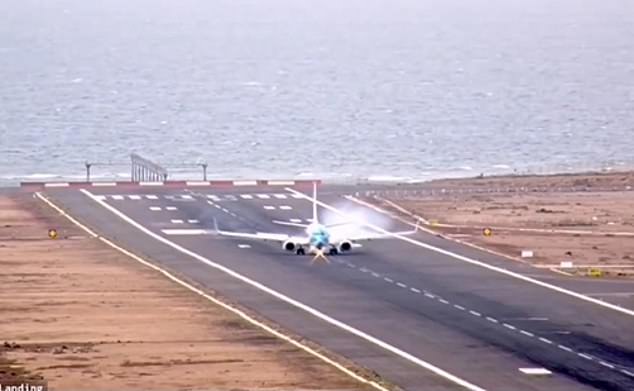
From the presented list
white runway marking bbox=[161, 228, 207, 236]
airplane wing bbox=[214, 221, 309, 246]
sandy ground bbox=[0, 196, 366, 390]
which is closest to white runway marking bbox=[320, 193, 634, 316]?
airplane wing bbox=[214, 221, 309, 246]

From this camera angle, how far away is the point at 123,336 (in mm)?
75000

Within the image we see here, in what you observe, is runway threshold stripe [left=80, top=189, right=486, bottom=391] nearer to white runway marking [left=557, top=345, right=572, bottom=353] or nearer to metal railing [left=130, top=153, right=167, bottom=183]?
white runway marking [left=557, top=345, right=572, bottom=353]

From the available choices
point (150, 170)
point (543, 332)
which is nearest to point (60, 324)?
point (543, 332)

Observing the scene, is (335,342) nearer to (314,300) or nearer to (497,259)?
(314,300)

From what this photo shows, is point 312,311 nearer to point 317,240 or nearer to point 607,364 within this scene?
point 607,364

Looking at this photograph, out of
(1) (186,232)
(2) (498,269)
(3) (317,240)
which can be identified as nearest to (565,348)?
(2) (498,269)

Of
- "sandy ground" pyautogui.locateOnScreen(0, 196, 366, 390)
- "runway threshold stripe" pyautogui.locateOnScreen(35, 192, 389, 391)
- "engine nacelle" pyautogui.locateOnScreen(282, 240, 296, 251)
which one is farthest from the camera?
"engine nacelle" pyautogui.locateOnScreen(282, 240, 296, 251)

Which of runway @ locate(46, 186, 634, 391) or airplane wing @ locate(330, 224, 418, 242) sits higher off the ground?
airplane wing @ locate(330, 224, 418, 242)

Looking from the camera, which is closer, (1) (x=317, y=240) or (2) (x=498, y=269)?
(2) (x=498, y=269)

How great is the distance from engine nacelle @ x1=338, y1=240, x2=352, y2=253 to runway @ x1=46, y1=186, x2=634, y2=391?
400 millimetres

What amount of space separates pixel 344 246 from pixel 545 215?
59.8 ft

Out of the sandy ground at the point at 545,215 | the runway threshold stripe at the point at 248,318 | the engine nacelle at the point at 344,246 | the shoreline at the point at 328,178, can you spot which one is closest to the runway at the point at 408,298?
the engine nacelle at the point at 344,246

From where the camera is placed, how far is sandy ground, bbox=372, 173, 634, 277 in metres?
103

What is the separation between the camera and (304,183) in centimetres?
13738
